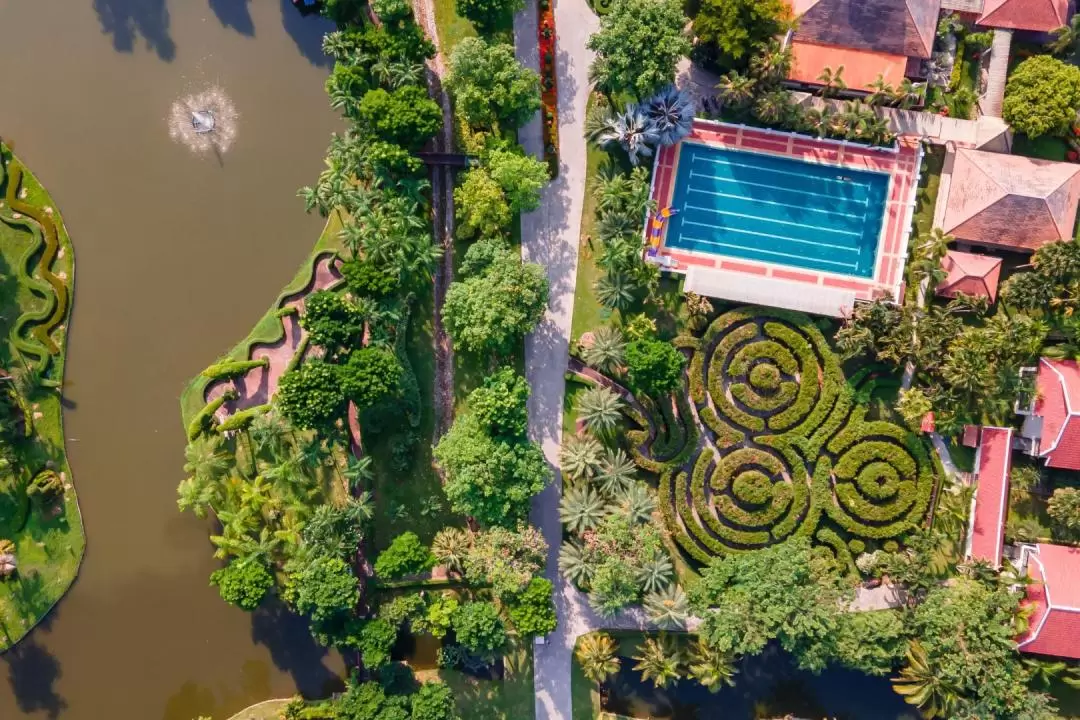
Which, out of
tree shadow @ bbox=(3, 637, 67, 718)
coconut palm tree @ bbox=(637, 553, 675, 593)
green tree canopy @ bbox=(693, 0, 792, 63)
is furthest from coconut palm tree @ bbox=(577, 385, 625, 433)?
tree shadow @ bbox=(3, 637, 67, 718)

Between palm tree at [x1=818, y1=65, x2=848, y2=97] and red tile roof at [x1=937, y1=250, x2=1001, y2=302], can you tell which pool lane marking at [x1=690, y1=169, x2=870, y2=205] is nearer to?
palm tree at [x1=818, y1=65, x2=848, y2=97]

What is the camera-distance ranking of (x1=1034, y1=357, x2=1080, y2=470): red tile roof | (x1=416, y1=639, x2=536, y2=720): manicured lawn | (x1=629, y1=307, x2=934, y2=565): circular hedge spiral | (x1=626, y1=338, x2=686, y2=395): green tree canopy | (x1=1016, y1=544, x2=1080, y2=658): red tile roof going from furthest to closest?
(x1=416, y1=639, x2=536, y2=720): manicured lawn < (x1=629, y1=307, x2=934, y2=565): circular hedge spiral < (x1=1034, y1=357, x2=1080, y2=470): red tile roof < (x1=1016, y1=544, x2=1080, y2=658): red tile roof < (x1=626, y1=338, x2=686, y2=395): green tree canopy

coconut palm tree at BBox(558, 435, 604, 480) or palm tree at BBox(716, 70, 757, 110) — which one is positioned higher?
palm tree at BBox(716, 70, 757, 110)

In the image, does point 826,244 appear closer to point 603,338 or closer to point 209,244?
point 603,338

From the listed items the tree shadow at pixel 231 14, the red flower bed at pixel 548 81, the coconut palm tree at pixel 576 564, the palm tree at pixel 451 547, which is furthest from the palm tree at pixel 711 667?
the tree shadow at pixel 231 14

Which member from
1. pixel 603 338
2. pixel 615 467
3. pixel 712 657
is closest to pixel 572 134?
pixel 603 338

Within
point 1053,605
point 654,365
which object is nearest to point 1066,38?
point 654,365

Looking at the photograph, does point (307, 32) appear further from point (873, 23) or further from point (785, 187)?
point (873, 23)
